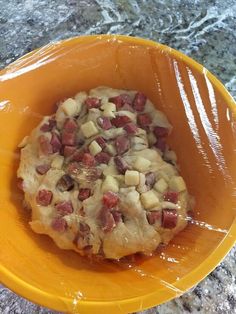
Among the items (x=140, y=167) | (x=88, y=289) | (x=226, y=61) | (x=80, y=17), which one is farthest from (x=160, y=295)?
(x=80, y=17)

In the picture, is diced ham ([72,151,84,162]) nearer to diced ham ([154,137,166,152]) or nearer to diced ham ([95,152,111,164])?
diced ham ([95,152,111,164])

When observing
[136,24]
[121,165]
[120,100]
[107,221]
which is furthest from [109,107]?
[136,24]

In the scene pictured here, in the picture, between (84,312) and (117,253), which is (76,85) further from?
(84,312)

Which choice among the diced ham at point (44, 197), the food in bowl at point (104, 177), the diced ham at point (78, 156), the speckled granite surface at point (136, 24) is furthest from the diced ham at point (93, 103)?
the speckled granite surface at point (136, 24)

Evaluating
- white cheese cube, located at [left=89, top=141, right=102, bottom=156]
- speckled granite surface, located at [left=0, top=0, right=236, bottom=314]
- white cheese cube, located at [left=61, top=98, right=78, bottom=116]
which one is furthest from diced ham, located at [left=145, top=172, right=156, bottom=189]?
speckled granite surface, located at [left=0, top=0, right=236, bottom=314]

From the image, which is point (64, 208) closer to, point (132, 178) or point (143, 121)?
point (132, 178)

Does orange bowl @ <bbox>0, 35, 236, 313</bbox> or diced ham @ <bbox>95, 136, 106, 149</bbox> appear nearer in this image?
orange bowl @ <bbox>0, 35, 236, 313</bbox>
